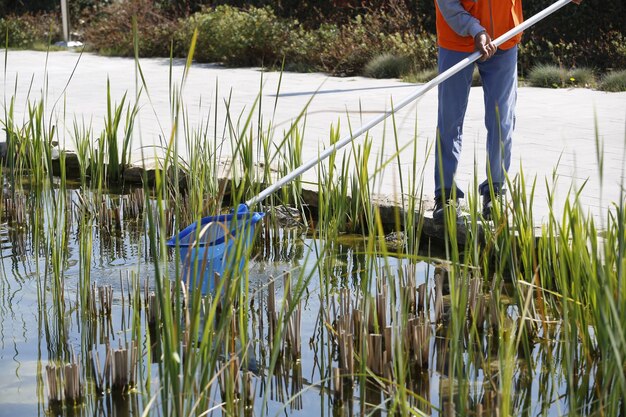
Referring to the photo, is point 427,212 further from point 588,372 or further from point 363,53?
point 363,53

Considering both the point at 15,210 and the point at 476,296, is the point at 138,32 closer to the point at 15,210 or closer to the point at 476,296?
the point at 15,210

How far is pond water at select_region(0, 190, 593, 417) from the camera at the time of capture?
2777mm

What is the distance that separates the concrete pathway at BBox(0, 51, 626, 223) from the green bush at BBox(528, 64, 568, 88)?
2.12 ft

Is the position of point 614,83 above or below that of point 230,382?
above

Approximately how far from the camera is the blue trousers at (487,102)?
4531mm

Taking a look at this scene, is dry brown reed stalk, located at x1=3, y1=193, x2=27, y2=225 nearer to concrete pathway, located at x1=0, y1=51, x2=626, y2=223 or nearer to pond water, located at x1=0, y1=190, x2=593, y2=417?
pond water, located at x1=0, y1=190, x2=593, y2=417

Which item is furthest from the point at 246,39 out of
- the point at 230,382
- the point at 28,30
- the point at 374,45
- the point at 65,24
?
the point at 230,382

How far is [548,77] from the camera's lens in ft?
→ 35.8

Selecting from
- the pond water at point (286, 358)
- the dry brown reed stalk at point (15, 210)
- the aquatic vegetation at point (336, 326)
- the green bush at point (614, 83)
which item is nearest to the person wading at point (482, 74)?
the aquatic vegetation at point (336, 326)

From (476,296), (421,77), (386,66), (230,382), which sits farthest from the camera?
(386,66)

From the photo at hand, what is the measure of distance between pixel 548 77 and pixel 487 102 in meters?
6.59

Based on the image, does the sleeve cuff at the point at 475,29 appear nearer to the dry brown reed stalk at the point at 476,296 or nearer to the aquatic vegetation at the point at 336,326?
the aquatic vegetation at the point at 336,326

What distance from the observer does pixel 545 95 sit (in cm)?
986

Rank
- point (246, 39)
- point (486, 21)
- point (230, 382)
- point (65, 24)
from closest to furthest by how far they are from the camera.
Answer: point (230, 382)
point (486, 21)
point (246, 39)
point (65, 24)
